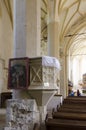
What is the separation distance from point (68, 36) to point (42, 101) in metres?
11.8

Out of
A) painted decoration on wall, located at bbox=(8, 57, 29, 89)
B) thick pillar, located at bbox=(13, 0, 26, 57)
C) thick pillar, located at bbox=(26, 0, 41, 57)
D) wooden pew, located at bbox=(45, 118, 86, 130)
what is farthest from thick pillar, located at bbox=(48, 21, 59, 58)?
wooden pew, located at bbox=(45, 118, 86, 130)

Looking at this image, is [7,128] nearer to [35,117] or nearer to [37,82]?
[35,117]

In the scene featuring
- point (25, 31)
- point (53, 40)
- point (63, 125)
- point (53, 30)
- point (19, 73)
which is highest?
point (53, 30)

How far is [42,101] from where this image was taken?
165 inches

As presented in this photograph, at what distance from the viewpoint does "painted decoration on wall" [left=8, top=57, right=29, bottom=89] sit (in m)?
4.10

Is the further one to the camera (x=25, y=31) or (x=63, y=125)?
(x=25, y=31)

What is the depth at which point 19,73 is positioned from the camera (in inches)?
164

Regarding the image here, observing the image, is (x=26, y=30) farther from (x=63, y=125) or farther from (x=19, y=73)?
(x=63, y=125)

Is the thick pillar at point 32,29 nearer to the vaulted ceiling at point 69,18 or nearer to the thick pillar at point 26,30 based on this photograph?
the thick pillar at point 26,30

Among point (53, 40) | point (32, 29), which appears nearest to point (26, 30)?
point (32, 29)

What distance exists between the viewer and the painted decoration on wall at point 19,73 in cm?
410

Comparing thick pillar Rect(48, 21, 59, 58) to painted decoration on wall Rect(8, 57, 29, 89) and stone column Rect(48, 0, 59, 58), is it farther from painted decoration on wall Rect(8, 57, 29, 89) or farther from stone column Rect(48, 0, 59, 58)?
painted decoration on wall Rect(8, 57, 29, 89)

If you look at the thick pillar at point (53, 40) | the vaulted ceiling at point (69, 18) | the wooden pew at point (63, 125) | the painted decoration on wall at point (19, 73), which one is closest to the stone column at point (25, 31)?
the painted decoration on wall at point (19, 73)

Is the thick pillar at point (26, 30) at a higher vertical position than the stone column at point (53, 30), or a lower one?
lower
